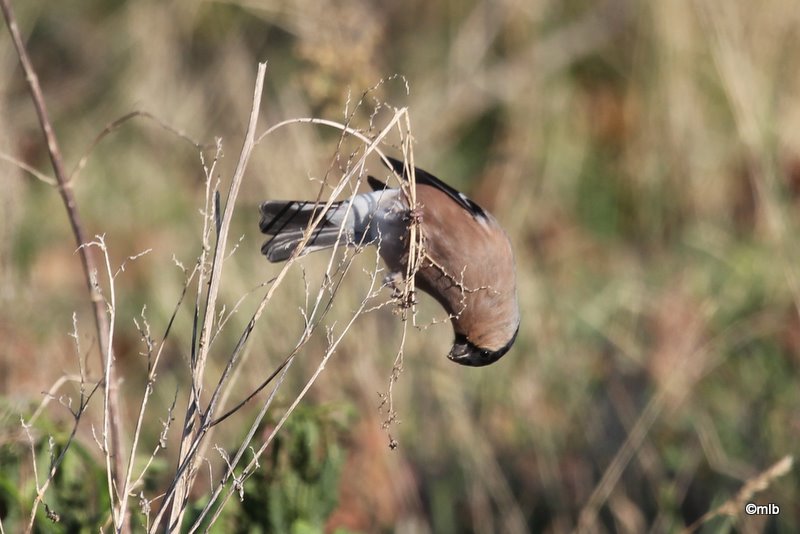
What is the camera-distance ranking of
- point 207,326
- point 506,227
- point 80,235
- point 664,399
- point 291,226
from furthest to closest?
point 506,227 → point 664,399 → point 291,226 → point 80,235 → point 207,326

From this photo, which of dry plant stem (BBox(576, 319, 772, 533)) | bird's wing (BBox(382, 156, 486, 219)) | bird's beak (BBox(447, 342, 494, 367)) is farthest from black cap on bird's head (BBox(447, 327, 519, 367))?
dry plant stem (BBox(576, 319, 772, 533))

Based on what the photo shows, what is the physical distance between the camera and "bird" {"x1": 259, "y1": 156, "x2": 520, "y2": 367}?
2244mm

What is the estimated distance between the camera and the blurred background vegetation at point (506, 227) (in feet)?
10.8

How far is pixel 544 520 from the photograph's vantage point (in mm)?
3588

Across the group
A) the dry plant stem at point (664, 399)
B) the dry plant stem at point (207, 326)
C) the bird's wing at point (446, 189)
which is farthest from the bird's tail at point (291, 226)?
the dry plant stem at point (664, 399)

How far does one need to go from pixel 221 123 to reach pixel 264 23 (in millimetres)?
890

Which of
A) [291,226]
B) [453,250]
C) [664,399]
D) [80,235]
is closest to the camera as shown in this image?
[80,235]

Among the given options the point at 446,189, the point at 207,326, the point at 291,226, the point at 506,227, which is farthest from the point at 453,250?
the point at 506,227

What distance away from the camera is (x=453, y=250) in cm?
228

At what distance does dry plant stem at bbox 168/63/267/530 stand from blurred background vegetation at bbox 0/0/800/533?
0.81ft

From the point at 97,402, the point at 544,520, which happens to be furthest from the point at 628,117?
the point at 97,402

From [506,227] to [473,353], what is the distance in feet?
9.23

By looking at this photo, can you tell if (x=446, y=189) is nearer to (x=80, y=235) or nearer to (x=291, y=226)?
(x=291, y=226)

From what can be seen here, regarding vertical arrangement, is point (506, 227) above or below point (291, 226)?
above
